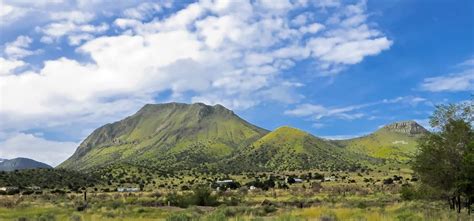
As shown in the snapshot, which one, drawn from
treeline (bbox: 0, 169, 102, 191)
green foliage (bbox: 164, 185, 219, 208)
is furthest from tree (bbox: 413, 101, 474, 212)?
treeline (bbox: 0, 169, 102, 191)

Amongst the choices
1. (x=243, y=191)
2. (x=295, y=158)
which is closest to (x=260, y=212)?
(x=243, y=191)

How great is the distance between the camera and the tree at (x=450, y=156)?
28.4 meters

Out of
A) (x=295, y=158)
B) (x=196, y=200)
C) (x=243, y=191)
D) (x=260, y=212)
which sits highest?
(x=295, y=158)

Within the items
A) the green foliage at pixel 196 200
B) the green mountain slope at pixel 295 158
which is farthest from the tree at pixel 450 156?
the green mountain slope at pixel 295 158

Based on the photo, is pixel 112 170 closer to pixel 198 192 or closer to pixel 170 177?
pixel 170 177

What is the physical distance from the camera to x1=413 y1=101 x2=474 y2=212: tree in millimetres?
28438

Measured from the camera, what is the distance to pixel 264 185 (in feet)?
297

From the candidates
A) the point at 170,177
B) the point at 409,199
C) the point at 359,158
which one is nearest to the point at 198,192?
the point at 409,199

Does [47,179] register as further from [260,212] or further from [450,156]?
[450,156]

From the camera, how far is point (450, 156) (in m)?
29.4

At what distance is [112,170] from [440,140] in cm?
10886

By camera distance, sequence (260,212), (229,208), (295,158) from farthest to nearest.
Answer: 1. (295,158)
2. (229,208)
3. (260,212)

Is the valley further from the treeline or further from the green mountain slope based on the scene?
the green mountain slope

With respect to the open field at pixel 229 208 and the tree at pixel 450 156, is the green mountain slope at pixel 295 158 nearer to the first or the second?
the open field at pixel 229 208
